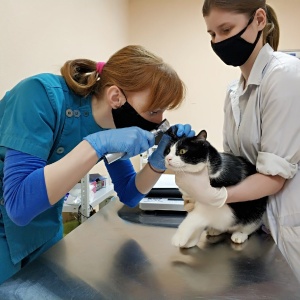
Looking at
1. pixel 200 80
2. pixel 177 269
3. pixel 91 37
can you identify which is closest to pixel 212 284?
pixel 177 269

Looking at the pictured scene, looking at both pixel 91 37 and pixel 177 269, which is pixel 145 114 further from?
pixel 91 37

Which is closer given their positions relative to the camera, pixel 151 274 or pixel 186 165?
pixel 151 274

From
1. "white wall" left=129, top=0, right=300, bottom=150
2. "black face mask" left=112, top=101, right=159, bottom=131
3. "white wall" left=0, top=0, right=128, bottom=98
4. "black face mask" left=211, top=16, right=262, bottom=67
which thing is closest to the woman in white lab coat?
"black face mask" left=211, top=16, right=262, bottom=67

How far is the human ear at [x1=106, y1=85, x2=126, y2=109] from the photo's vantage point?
91cm

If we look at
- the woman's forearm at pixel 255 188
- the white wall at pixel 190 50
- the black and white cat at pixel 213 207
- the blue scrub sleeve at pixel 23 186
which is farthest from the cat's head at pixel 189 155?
the white wall at pixel 190 50

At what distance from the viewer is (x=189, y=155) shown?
0.89 m

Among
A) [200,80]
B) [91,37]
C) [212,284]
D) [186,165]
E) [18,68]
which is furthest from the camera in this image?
[200,80]

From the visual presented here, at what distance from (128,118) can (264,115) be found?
391 mm

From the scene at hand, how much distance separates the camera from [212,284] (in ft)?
2.20

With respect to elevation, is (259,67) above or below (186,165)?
above

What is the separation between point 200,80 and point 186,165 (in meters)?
2.70

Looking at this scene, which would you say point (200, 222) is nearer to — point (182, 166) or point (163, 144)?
point (182, 166)

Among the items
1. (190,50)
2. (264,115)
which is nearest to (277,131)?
(264,115)

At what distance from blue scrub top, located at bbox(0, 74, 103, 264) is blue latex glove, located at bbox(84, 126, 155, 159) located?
0.39ft
